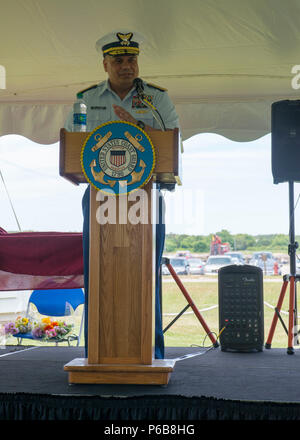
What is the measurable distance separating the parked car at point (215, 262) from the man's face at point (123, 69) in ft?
29.3

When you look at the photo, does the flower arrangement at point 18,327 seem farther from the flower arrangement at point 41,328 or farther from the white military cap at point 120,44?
the white military cap at point 120,44

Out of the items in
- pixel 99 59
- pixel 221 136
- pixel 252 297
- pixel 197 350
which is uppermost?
pixel 99 59

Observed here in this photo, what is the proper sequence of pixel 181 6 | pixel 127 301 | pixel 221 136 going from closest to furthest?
pixel 127 301 → pixel 181 6 → pixel 221 136

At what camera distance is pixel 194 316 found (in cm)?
1204

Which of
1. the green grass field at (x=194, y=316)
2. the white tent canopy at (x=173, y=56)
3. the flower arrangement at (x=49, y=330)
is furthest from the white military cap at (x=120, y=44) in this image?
the green grass field at (x=194, y=316)

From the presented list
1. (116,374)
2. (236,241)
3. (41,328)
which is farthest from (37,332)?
(236,241)

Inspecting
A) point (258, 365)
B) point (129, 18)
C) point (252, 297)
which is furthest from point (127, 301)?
point (129, 18)

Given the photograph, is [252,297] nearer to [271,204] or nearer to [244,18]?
[244,18]

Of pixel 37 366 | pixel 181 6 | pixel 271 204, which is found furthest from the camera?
pixel 271 204

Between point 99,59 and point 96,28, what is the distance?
0.35 meters

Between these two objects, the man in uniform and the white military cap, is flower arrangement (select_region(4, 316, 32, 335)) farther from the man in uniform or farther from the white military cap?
the white military cap

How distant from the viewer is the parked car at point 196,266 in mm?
12534

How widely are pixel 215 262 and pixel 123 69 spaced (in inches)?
394

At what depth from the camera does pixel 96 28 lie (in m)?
3.53
